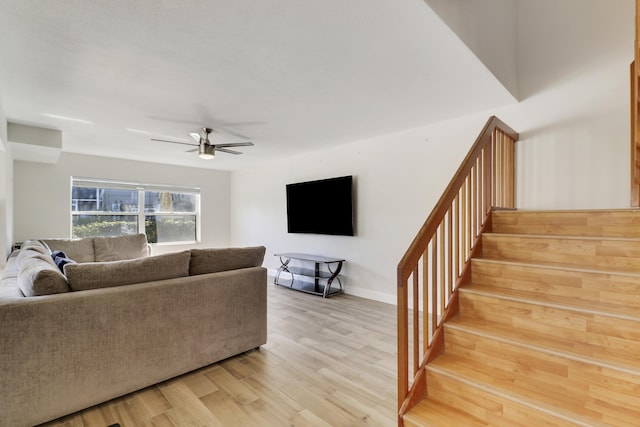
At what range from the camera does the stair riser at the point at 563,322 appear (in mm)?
1568

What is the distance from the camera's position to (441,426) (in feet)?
5.06

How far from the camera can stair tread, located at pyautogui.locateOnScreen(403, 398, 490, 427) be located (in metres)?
1.56

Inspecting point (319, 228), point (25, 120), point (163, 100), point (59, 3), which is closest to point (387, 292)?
point (319, 228)

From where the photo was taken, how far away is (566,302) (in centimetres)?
180

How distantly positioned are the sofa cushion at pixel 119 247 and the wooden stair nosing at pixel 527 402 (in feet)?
16.6

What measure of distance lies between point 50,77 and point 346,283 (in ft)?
13.4

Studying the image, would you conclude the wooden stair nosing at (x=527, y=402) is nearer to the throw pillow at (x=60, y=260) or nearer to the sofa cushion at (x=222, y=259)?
the sofa cushion at (x=222, y=259)

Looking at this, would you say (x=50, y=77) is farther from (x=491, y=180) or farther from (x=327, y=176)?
(x=491, y=180)

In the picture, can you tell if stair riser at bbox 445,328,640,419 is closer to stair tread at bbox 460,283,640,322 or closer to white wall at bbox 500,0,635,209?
stair tread at bbox 460,283,640,322

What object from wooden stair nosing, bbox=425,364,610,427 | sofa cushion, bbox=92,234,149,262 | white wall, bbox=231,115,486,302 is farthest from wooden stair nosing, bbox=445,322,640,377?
sofa cushion, bbox=92,234,149,262

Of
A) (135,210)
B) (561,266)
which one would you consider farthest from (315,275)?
(135,210)

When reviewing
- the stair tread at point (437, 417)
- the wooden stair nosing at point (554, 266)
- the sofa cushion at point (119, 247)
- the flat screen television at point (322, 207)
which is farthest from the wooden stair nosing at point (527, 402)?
the sofa cushion at point (119, 247)

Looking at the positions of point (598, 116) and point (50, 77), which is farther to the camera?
point (598, 116)

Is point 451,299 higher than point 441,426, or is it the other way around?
point 451,299
